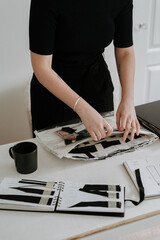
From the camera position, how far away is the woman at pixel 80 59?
111 cm

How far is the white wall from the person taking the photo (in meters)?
1.90

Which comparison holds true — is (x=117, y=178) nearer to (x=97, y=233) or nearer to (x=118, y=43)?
(x=97, y=233)

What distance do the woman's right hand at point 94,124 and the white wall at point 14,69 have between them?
1070mm

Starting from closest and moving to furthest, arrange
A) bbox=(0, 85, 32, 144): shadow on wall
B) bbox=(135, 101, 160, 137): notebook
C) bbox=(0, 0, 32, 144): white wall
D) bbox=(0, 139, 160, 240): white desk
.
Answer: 1. bbox=(0, 139, 160, 240): white desk
2. bbox=(135, 101, 160, 137): notebook
3. bbox=(0, 0, 32, 144): white wall
4. bbox=(0, 85, 32, 144): shadow on wall

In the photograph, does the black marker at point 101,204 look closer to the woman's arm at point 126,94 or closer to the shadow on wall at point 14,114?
the woman's arm at point 126,94

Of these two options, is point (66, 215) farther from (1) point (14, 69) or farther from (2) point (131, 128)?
(1) point (14, 69)

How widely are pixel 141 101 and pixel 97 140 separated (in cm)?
169

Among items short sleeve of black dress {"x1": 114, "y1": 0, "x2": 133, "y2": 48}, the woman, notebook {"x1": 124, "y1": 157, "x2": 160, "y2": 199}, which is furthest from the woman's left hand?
short sleeve of black dress {"x1": 114, "y1": 0, "x2": 133, "y2": 48}

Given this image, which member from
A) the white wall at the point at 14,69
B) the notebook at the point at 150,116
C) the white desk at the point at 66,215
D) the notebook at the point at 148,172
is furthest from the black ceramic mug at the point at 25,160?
the white wall at the point at 14,69

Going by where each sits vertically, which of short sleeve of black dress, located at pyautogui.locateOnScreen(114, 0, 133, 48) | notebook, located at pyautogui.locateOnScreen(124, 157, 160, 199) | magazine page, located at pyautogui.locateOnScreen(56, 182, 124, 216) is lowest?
notebook, located at pyautogui.locateOnScreen(124, 157, 160, 199)

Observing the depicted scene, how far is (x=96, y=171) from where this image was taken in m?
1.02

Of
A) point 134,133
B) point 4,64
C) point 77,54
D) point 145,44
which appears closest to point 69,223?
point 134,133

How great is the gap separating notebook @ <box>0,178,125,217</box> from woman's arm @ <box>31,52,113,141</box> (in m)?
0.21

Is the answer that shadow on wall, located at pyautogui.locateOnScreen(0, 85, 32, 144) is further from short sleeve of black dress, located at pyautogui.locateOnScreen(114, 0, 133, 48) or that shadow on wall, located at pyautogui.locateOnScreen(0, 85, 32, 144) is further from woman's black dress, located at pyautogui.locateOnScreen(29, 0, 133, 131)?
short sleeve of black dress, located at pyautogui.locateOnScreen(114, 0, 133, 48)
